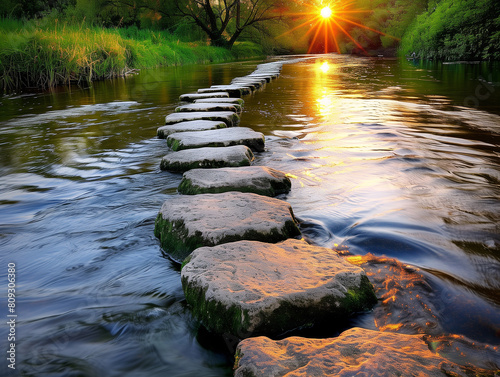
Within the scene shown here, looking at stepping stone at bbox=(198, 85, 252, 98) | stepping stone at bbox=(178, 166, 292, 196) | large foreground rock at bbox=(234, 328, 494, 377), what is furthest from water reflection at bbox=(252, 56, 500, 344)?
stepping stone at bbox=(198, 85, 252, 98)

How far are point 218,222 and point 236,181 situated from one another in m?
0.57

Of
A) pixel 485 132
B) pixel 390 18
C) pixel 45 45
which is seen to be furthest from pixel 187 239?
pixel 390 18

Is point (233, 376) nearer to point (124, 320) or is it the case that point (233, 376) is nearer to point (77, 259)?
point (124, 320)

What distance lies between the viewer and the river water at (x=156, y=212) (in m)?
1.31

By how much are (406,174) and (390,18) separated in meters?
29.3

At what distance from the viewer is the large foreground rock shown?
100 cm

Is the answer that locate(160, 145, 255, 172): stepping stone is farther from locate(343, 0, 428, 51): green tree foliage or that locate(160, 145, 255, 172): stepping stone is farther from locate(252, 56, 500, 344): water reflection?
locate(343, 0, 428, 51): green tree foliage

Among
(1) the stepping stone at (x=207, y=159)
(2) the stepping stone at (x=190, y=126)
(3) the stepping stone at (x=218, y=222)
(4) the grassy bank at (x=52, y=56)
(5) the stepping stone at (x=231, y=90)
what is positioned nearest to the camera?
(3) the stepping stone at (x=218, y=222)

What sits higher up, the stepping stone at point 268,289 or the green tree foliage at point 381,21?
the green tree foliage at point 381,21

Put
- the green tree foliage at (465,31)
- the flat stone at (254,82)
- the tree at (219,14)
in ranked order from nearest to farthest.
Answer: the flat stone at (254,82) → the green tree foliage at (465,31) → the tree at (219,14)

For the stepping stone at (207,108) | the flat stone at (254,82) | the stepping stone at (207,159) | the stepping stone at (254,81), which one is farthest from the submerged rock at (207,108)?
the stepping stone at (254,81)

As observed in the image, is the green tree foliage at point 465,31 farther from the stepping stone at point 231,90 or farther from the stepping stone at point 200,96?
the stepping stone at point 200,96

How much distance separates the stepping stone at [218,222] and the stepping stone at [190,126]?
1740 mm

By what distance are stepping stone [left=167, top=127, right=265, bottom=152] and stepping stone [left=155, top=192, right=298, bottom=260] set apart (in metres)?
1.20
